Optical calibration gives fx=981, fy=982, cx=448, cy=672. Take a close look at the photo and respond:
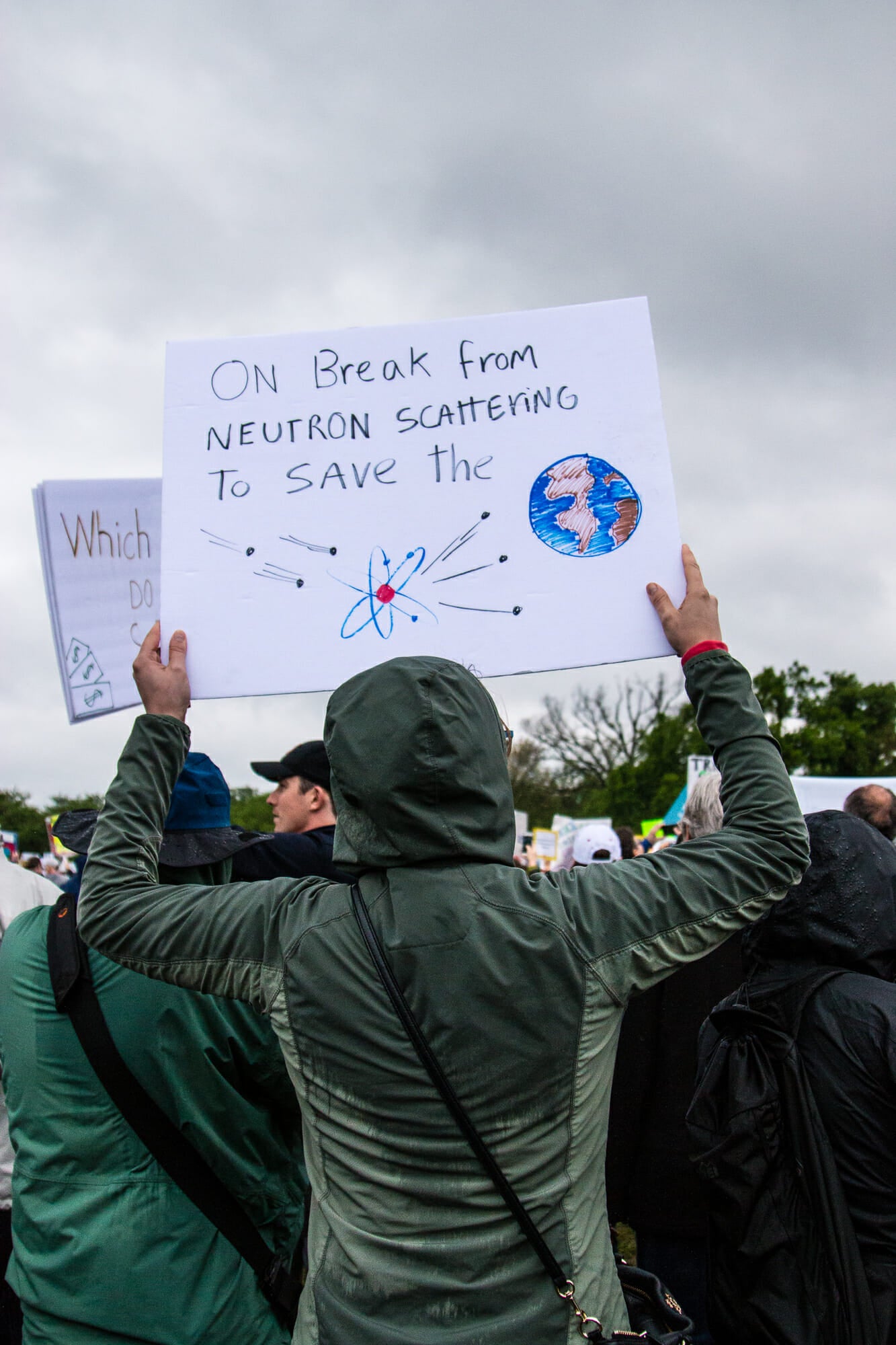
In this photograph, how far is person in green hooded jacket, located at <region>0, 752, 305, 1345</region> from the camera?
6.08 feet

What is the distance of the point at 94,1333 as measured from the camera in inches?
73.3

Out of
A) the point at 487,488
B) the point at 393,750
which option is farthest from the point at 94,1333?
the point at 487,488

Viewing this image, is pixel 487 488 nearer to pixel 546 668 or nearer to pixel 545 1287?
pixel 546 668

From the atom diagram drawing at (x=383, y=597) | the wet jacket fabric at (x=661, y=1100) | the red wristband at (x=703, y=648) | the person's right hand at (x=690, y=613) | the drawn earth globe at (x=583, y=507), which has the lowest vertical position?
the wet jacket fabric at (x=661, y=1100)

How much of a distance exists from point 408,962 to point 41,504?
2.08 m

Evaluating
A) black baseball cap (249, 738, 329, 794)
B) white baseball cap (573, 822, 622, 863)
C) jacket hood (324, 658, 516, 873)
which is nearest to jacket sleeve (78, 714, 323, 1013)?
jacket hood (324, 658, 516, 873)

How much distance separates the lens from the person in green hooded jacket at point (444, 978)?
1.39 m

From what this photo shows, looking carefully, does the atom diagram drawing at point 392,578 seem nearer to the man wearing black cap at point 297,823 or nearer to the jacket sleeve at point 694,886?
the jacket sleeve at point 694,886

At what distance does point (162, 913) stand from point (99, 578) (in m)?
1.58

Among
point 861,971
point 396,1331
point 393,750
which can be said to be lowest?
point 396,1331

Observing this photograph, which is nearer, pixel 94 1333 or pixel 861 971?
pixel 94 1333

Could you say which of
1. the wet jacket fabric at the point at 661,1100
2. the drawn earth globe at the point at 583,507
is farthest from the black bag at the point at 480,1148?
the wet jacket fabric at the point at 661,1100

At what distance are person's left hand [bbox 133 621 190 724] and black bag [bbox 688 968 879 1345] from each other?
1283mm

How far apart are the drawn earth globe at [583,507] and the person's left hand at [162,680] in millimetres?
806
